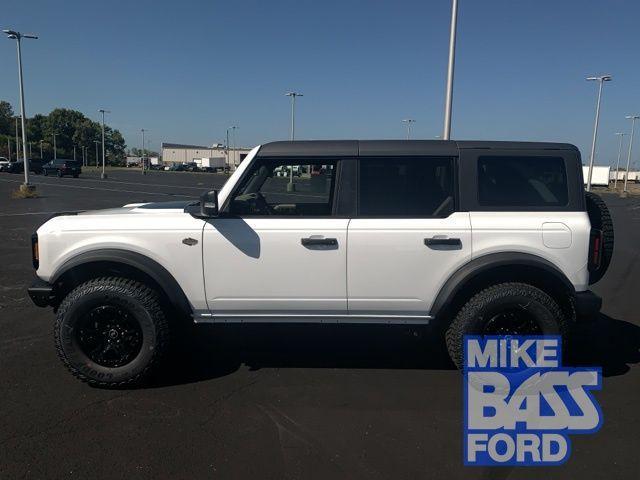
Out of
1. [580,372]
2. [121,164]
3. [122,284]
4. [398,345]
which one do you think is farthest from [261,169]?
[121,164]

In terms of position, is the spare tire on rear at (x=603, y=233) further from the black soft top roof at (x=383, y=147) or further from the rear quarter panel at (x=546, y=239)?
the black soft top roof at (x=383, y=147)

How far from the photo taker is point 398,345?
486 cm

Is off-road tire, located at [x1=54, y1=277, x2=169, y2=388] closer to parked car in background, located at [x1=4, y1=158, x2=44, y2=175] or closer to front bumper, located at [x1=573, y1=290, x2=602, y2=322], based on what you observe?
front bumper, located at [x1=573, y1=290, x2=602, y2=322]

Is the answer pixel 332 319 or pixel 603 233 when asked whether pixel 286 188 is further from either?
pixel 603 233

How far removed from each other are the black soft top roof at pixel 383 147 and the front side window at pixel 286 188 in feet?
0.23

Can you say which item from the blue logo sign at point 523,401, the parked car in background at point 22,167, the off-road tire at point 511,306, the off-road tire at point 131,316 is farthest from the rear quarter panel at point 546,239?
the parked car in background at point 22,167

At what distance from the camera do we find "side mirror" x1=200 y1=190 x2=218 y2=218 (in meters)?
3.76

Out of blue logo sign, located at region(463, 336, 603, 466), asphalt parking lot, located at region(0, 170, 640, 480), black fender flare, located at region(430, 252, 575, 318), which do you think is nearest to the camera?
asphalt parking lot, located at region(0, 170, 640, 480)

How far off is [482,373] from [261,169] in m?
2.35

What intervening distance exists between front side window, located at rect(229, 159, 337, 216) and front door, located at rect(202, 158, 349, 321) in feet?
0.03

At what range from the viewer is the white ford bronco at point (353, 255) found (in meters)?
3.77

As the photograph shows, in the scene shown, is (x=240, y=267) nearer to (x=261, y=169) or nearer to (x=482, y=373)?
(x=261, y=169)

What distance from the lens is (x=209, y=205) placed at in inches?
148

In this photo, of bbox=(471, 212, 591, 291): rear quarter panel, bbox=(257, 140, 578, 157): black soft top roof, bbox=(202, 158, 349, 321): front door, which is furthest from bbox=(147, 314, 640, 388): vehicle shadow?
bbox=(257, 140, 578, 157): black soft top roof
